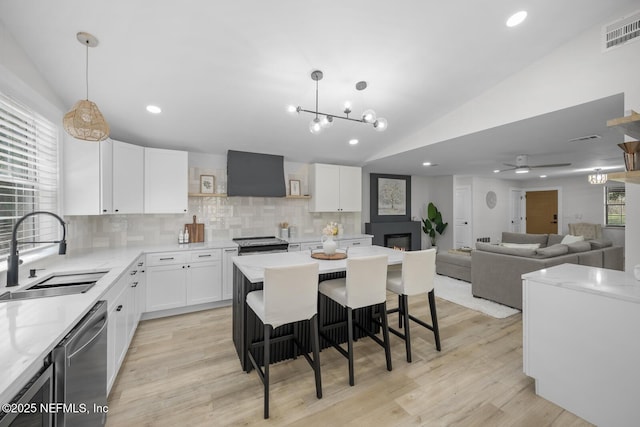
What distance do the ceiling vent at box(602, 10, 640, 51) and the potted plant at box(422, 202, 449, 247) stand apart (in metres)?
5.25

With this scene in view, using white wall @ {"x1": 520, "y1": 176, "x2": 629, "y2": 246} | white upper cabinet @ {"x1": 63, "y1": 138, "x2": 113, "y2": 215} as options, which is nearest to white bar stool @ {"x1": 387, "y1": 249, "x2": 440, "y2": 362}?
white upper cabinet @ {"x1": 63, "y1": 138, "x2": 113, "y2": 215}

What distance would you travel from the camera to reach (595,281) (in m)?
1.84

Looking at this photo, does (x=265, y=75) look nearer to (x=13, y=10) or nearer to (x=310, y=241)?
(x=13, y=10)

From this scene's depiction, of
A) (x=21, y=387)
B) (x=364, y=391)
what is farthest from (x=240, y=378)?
(x=21, y=387)

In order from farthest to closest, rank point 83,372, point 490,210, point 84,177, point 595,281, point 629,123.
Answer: point 490,210 → point 84,177 → point 595,281 → point 629,123 → point 83,372

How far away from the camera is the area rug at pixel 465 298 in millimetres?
3453

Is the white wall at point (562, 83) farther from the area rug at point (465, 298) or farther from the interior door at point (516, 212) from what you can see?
the interior door at point (516, 212)

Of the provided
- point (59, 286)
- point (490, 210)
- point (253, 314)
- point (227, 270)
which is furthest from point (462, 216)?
point (59, 286)

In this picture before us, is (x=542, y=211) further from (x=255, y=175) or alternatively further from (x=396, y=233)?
(x=255, y=175)

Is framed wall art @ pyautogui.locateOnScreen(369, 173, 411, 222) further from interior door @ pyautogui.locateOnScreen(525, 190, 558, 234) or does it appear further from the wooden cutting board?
interior door @ pyautogui.locateOnScreen(525, 190, 558, 234)

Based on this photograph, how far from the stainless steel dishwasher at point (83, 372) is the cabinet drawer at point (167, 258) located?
66.5 inches

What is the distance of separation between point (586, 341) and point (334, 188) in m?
3.68

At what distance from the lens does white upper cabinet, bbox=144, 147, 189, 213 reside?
11.4ft

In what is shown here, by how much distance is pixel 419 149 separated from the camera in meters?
3.99
